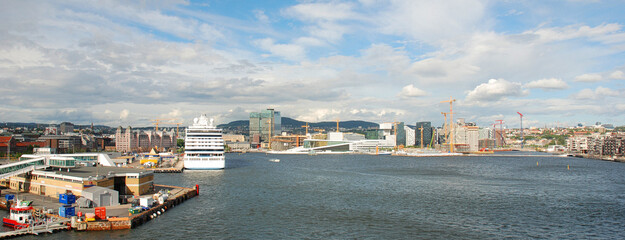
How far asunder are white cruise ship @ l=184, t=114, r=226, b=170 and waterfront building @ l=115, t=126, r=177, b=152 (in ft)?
261

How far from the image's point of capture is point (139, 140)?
135 metres

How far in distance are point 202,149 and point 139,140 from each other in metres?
90.4

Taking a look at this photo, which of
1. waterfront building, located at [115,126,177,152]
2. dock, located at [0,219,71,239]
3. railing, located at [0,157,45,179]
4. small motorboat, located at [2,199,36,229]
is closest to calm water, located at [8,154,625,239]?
dock, located at [0,219,71,239]

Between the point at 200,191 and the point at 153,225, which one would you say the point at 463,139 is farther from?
the point at 153,225

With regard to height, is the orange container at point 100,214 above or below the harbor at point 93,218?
above

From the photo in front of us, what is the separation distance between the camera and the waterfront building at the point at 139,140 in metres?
129

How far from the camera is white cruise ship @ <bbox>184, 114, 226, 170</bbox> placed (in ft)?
181

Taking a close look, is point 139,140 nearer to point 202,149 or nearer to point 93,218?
point 202,149

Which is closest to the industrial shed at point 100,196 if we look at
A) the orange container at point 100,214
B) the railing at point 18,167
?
the orange container at point 100,214

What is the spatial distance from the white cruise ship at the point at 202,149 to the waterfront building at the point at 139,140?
261ft

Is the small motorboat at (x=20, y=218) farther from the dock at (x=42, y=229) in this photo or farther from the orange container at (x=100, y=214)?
the orange container at (x=100, y=214)

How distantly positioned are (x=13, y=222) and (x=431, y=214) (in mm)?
23983

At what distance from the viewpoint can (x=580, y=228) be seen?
2352cm

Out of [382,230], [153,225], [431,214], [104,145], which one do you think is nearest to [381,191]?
[431,214]
